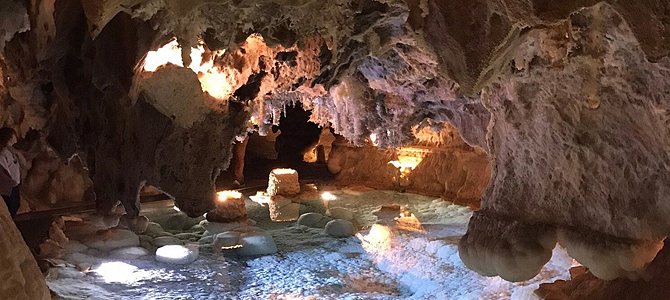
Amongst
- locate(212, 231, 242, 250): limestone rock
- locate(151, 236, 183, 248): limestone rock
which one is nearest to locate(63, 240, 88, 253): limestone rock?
locate(151, 236, 183, 248): limestone rock

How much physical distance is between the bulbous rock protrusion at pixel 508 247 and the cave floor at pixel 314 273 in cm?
126

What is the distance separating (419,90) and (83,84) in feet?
13.6

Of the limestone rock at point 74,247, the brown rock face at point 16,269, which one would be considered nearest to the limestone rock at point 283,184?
the limestone rock at point 74,247

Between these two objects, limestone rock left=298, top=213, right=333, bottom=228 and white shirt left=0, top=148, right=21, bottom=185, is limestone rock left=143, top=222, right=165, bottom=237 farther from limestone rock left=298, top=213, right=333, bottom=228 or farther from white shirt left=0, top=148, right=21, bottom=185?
white shirt left=0, top=148, right=21, bottom=185

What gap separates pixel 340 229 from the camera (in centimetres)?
931

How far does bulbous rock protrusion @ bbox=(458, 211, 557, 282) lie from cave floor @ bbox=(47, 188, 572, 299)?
126 cm

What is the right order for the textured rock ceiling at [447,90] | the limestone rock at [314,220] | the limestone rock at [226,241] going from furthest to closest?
the limestone rock at [314,220] < the limestone rock at [226,241] < the textured rock ceiling at [447,90]

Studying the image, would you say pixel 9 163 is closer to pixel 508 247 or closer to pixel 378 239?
pixel 508 247

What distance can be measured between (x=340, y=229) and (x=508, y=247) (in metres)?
6.12

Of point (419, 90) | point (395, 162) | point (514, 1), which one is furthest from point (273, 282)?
point (395, 162)

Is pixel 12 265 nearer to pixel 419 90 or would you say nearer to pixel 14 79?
pixel 14 79

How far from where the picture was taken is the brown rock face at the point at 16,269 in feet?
5.28

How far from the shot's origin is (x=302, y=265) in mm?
7816

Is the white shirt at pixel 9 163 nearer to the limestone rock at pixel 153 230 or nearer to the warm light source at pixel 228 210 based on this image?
the limestone rock at pixel 153 230
